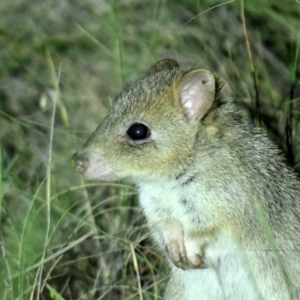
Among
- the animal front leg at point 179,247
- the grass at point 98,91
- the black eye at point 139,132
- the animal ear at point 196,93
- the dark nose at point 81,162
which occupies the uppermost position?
the animal ear at point 196,93

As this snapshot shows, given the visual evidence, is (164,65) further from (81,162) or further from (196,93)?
(81,162)

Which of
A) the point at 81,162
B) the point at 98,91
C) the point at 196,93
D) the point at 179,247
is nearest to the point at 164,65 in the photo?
the point at 196,93

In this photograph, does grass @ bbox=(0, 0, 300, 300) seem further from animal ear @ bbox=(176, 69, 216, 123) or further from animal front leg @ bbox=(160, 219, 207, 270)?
animal ear @ bbox=(176, 69, 216, 123)

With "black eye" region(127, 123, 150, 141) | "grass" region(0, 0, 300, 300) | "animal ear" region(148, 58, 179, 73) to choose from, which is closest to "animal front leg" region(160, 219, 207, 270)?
"black eye" region(127, 123, 150, 141)

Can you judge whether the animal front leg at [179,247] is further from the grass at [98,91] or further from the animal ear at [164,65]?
the animal ear at [164,65]

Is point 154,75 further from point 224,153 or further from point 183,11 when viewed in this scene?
point 183,11

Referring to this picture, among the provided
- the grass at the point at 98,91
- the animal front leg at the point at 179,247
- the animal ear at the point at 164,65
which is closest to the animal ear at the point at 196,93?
the animal ear at the point at 164,65
